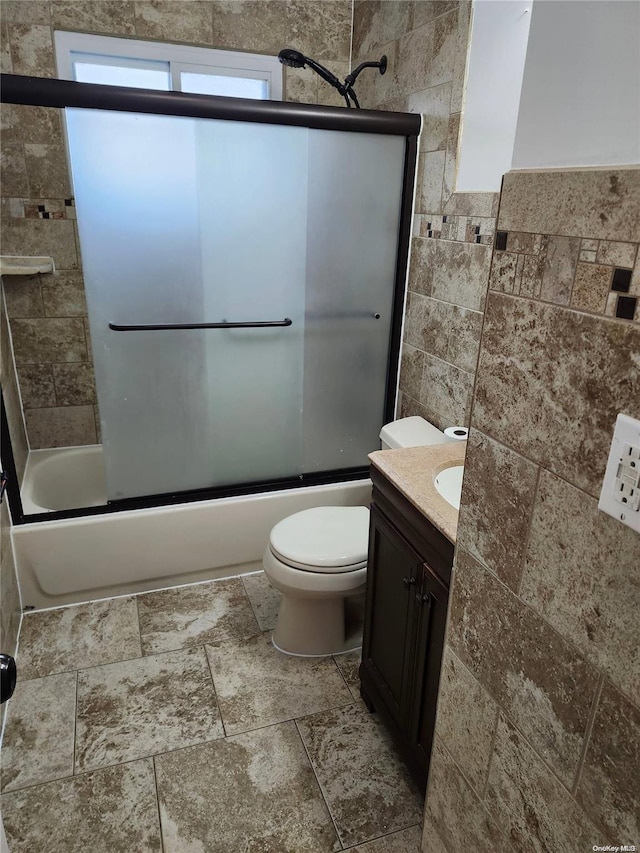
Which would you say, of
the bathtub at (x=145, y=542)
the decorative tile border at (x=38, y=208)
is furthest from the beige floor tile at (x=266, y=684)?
the decorative tile border at (x=38, y=208)

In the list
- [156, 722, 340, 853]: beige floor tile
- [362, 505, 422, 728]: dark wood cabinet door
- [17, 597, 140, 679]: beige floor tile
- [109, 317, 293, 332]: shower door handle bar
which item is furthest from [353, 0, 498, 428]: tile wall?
[17, 597, 140, 679]: beige floor tile

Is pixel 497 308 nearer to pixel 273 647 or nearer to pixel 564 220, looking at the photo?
pixel 564 220

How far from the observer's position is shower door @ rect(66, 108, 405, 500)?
207cm

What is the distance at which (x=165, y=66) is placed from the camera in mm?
2771

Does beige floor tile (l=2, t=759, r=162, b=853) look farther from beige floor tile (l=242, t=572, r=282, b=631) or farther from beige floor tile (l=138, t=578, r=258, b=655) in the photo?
beige floor tile (l=242, t=572, r=282, b=631)

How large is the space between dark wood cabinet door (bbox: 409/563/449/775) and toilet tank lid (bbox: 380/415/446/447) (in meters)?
0.88

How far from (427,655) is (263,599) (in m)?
1.11

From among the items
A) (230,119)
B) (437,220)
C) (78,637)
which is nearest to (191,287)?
(230,119)

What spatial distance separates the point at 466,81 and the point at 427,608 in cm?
175

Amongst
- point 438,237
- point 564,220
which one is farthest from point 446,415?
point 564,220

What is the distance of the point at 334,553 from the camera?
1.97 meters

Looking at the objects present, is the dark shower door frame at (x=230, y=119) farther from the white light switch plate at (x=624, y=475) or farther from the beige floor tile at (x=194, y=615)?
the white light switch plate at (x=624, y=475)

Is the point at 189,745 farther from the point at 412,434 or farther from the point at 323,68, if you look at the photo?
the point at 323,68

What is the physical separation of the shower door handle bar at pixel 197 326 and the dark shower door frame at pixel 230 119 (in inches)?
20.0
